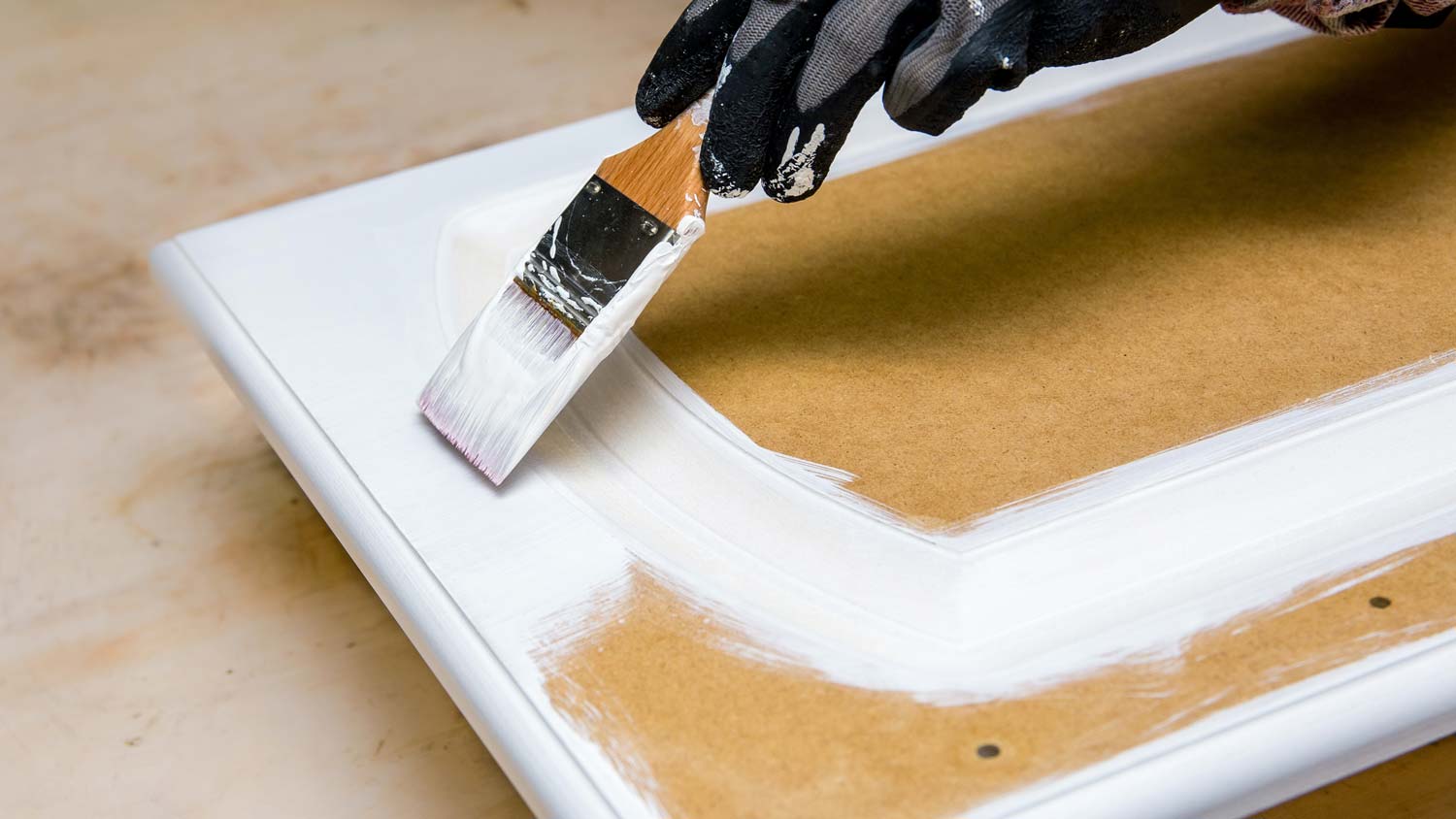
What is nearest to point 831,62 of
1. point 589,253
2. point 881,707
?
point 589,253

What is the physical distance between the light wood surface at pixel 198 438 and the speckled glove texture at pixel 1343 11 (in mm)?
730

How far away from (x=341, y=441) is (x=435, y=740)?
1.03 ft

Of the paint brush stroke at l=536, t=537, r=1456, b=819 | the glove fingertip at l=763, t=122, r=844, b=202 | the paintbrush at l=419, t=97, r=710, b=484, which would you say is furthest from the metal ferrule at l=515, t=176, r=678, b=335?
the paint brush stroke at l=536, t=537, r=1456, b=819

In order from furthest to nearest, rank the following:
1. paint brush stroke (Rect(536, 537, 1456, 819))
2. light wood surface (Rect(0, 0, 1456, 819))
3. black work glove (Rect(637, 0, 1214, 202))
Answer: light wood surface (Rect(0, 0, 1456, 819)), black work glove (Rect(637, 0, 1214, 202)), paint brush stroke (Rect(536, 537, 1456, 819))

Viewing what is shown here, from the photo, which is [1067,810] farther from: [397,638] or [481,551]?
[397,638]

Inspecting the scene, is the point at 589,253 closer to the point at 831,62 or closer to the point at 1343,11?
the point at 831,62

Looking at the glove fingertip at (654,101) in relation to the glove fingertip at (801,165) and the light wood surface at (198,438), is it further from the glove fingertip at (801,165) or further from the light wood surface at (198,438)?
the light wood surface at (198,438)

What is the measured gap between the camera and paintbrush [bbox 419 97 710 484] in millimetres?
1206

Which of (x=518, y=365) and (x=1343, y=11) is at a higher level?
(x=1343, y=11)

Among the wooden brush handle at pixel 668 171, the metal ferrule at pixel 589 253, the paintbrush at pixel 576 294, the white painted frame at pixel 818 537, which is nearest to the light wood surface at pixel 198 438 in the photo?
the white painted frame at pixel 818 537

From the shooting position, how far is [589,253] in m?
1.24

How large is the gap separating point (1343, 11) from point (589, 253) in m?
0.82

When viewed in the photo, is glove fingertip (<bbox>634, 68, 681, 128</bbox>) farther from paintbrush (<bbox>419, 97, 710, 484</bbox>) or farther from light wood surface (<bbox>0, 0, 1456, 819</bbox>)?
light wood surface (<bbox>0, 0, 1456, 819</bbox>)

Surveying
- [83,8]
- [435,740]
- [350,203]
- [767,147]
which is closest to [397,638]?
[435,740]
